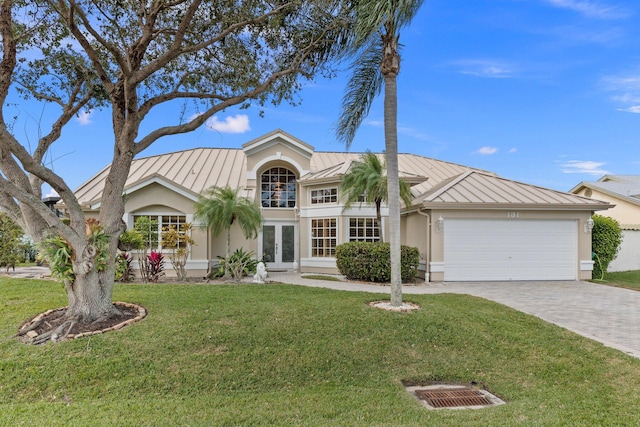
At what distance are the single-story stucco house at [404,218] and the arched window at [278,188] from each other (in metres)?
0.05

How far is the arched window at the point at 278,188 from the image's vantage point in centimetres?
1747

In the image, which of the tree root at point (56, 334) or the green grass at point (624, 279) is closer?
the tree root at point (56, 334)

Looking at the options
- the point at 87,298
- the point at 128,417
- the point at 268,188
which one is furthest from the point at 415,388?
the point at 268,188

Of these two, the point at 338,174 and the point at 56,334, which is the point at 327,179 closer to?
the point at 338,174

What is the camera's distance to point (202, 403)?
4.70m

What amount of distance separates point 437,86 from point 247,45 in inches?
277

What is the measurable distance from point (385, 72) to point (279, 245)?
10321 mm

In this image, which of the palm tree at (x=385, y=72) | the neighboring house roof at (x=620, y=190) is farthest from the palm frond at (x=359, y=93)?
the neighboring house roof at (x=620, y=190)

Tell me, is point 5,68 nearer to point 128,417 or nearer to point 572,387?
point 128,417

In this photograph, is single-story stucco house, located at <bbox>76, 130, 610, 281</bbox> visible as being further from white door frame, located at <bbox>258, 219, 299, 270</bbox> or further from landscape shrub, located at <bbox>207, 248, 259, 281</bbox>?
landscape shrub, located at <bbox>207, 248, 259, 281</bbox>

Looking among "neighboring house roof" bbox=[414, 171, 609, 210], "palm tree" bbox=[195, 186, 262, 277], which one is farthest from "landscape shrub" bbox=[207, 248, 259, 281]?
"neighboring house roof" bbox=[414, 171, 609, 210]

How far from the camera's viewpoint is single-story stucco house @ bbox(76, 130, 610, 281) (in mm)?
13766

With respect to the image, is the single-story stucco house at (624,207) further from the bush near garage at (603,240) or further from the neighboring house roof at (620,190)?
the bush near garage at (603,240)

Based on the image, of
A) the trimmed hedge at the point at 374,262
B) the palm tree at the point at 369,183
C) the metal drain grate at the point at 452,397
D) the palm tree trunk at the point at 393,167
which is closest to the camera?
the metal drain grate at the point at 452,397
